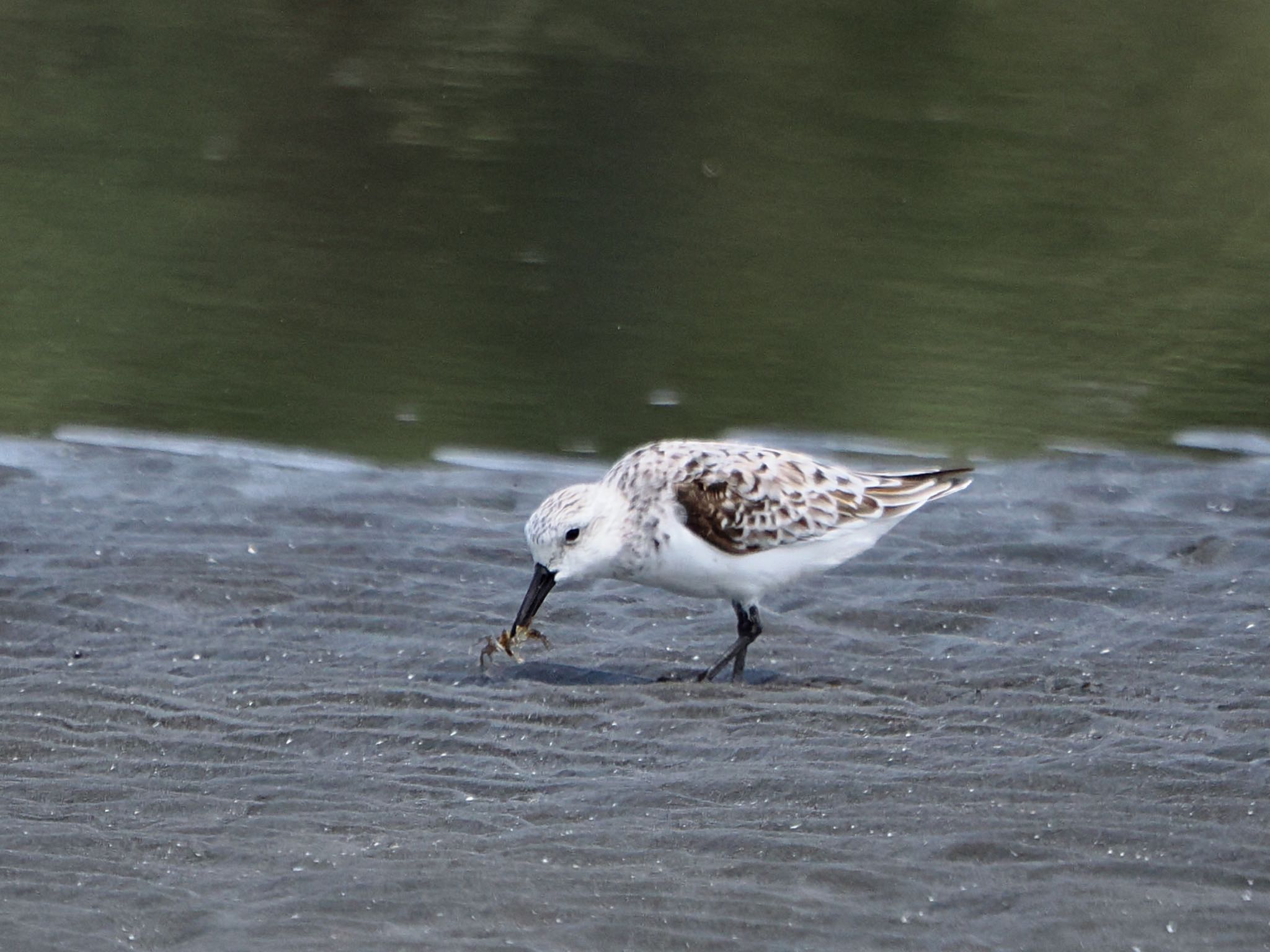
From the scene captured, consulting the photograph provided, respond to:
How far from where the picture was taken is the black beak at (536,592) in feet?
22.4

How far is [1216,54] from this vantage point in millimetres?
21844

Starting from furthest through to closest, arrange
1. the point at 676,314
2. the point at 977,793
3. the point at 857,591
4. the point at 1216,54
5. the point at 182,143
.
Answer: the point at 1216,54, the point at 182,143, the point at 676,314, the point at 857,591, the point at 977,793

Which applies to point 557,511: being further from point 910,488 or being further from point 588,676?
point 910,488

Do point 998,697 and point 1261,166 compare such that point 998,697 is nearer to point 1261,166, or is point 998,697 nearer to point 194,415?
point 194,415

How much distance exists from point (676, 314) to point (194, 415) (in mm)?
4055

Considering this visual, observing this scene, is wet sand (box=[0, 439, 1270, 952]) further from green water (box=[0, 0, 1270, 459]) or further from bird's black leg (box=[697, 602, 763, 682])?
green water (box=[0, 0, 1270, 459])

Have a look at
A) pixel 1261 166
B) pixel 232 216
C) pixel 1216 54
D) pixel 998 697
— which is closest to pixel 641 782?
pixel 998 697

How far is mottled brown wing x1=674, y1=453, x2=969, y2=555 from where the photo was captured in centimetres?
697

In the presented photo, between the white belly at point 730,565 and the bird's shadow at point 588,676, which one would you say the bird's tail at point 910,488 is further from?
the bird's shadow at point 588,676

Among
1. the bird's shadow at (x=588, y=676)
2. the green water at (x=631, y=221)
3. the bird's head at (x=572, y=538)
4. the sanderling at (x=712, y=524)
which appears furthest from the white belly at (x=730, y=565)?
the green water at (x=631, y=221)

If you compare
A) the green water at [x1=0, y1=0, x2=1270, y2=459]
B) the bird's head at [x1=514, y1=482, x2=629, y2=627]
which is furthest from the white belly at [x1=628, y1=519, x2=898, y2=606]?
the green water at [x1=0, y1=0, x2=1270, y2=459]

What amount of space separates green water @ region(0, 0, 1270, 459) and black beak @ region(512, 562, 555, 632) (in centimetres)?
361

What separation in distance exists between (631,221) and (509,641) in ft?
31.3

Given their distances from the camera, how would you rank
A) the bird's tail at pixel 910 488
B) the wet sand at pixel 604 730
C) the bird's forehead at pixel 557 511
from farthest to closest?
the bird's tail at pixel 910 488
the bird's forehead at pixel 557 511
the wet sand at pixel 604 730
